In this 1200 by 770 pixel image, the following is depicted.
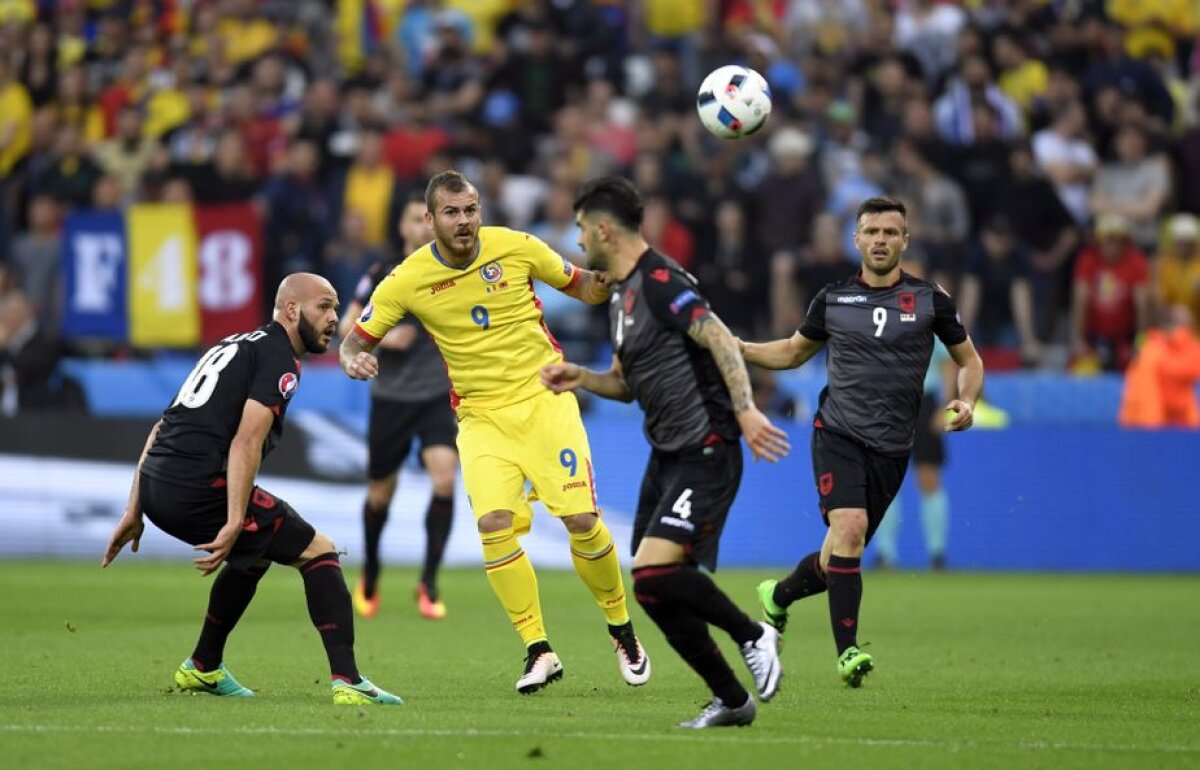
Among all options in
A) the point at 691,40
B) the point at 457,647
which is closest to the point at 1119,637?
the point at 457,647

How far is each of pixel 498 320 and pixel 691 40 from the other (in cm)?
1439

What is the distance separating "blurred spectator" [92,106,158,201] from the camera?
2295 cm

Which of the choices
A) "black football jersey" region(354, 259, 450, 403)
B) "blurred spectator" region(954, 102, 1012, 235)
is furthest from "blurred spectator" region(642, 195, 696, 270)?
"black football jersey" region(354, 259, 450, 403)

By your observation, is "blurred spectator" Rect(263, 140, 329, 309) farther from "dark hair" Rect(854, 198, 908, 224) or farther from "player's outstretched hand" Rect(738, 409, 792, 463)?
"player's outstretched hand" Rect(738, 409, 792, 463)

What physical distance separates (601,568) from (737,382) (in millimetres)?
2294

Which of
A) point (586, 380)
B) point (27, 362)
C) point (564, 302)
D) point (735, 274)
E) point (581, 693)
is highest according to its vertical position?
point (586, 380)

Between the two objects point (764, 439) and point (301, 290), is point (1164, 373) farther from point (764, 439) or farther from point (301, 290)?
point (764, 439)

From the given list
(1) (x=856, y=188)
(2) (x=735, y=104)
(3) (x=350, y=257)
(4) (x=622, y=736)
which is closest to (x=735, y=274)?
(1) (x=856, y=188)

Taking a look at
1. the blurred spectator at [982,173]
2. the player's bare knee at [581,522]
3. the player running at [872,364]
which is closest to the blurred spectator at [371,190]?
the blurred spectator at [982,173]

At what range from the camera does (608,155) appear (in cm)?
2216

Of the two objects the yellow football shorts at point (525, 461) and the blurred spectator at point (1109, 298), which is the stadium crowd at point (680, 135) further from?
the yellow football shorts at point (525, 461)

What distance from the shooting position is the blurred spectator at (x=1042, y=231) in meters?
21.1

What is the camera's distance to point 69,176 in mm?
22781

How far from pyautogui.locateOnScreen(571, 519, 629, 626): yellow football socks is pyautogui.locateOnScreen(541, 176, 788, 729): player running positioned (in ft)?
4.61
